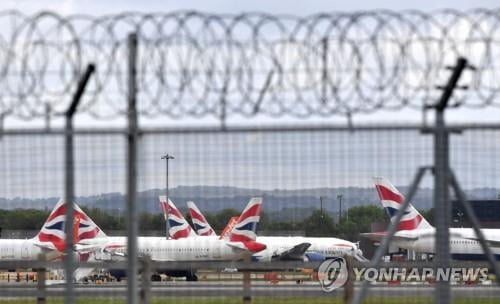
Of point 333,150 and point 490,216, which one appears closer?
point 333,150

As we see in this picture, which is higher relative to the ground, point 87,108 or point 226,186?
point 87,108

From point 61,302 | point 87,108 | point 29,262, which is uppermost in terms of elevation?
point 87,108

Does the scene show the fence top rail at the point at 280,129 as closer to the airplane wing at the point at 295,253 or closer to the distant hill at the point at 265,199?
the distant hill at the point at 265,199

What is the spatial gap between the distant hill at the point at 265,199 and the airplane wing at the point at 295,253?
35.5m

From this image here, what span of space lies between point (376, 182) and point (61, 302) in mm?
8278

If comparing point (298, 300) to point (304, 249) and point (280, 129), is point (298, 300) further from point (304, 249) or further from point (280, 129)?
point (304, 249)

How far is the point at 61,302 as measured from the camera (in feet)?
52.5

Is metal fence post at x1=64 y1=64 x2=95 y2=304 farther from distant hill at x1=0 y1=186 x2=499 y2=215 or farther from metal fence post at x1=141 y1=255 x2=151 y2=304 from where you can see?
metal fence post at x1=141 y1=255 x2=151 y2=304

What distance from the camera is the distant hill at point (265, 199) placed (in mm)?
8375

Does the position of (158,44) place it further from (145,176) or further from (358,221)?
(358,221)

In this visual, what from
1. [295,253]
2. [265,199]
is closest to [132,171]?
[265,199]

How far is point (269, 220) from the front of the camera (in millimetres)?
9367

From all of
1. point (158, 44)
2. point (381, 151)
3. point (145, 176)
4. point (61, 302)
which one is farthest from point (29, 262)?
point (61, 302)

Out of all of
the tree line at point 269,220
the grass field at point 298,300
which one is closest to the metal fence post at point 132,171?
the tree line at point 269,220
